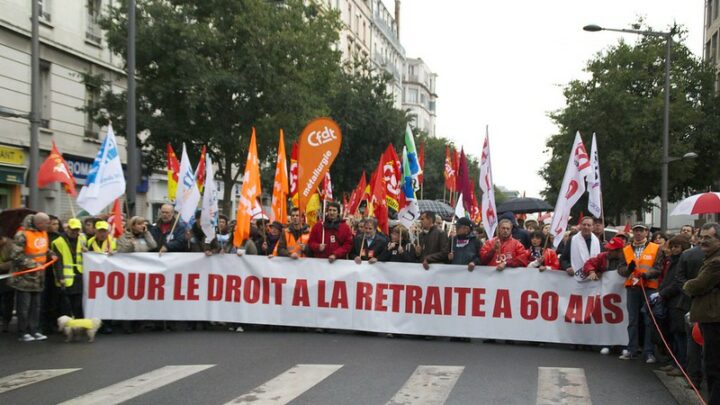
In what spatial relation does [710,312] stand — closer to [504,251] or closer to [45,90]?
[504,251]

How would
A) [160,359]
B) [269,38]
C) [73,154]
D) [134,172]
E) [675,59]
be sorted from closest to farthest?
1. [160,359]
2. [134,172]
3. [269,38]
4. [73,154]
5. [675,59]

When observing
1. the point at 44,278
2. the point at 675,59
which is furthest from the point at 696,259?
the point at 675,59

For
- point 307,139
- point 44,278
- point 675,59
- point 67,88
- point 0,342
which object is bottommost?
point 0,342

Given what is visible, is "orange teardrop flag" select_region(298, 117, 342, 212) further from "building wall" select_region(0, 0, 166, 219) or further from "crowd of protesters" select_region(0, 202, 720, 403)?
"building wall" select_region(0, 0, 166, 219)

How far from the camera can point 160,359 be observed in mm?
9281

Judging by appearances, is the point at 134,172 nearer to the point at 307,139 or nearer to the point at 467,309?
the point at 307,139

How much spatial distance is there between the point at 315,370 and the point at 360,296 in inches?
123

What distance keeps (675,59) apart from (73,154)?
2414 cm

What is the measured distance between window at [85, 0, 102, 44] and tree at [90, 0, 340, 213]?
12.4ft

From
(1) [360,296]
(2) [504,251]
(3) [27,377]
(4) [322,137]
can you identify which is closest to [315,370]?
(3) [27,377]

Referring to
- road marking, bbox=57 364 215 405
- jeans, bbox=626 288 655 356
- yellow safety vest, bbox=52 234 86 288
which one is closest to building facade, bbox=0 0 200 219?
yellow safety vest, bbox=52 234 86 288

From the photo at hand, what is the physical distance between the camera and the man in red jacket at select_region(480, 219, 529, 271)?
11.3m

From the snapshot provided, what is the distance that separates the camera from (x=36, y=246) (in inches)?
439

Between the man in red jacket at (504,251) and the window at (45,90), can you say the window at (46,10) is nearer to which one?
the window at (45,90)
